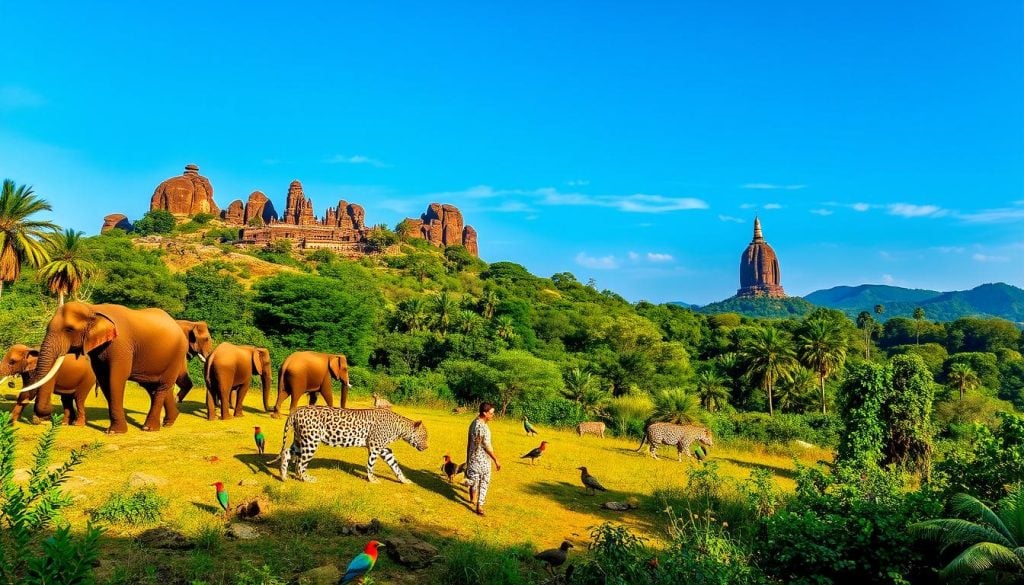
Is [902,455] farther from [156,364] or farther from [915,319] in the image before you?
[915,319]

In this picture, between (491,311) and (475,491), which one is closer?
(475,491)

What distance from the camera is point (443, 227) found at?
6565 inches

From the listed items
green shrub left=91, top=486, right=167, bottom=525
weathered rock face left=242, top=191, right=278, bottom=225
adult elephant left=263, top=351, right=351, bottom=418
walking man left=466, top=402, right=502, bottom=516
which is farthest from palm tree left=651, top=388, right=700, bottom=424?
weathered rock face left=242, top=191, right=278, bottom=225

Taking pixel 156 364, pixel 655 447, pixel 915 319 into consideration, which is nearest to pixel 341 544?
pixel 156 364

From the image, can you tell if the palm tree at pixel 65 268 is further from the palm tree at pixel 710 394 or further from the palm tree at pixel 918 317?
the palm tree at pixel 918 317

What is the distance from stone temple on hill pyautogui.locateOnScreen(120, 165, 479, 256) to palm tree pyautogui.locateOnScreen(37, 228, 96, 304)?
269 feet

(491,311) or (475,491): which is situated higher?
(491,311)

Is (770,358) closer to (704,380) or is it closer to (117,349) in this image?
(704,380)

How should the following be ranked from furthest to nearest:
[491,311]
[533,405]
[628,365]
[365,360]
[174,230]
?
[174,230] → [491,311] → [628,365] → [365,360] → [533,405]

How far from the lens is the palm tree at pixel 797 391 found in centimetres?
4962

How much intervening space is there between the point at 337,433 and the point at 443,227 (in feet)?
519

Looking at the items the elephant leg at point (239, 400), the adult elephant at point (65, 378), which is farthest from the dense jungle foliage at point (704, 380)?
the elephant leg at point (239, 400)

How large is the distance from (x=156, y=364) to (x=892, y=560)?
47.2ft

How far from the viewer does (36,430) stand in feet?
41.8
